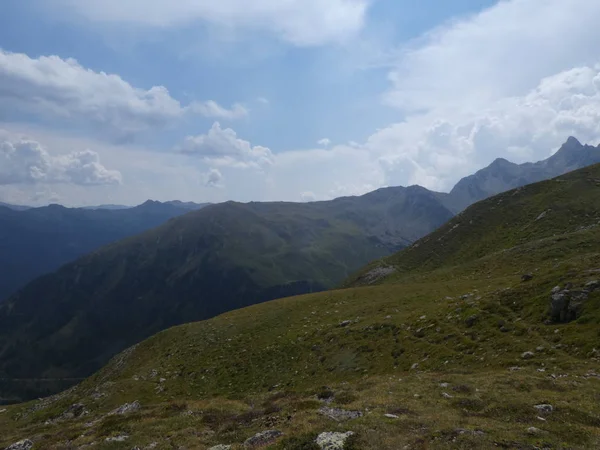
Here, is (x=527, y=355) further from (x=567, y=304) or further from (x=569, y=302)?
(x=569, y=302)

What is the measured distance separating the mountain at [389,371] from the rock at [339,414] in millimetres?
71

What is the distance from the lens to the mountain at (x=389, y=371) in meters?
18.8

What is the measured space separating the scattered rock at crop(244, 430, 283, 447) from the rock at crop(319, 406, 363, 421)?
3420mm

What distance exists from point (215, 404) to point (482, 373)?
1996 centimetres

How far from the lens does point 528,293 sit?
37875 mm

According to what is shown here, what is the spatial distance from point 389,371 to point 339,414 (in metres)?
13.6

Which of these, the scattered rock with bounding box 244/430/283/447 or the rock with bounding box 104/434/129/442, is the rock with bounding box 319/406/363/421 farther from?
the rock with bounding box 104/434/129/442

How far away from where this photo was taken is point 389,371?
33875 mm

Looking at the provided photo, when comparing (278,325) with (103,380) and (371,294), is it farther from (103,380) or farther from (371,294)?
(103,380)

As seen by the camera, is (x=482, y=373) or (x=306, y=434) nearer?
(x=306, y=434)

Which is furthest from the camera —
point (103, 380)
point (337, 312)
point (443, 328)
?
point (103, 380)

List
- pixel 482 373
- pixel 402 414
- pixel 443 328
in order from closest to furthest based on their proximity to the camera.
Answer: pixel 402 414 → pixel 482 373 → pixel 443 328

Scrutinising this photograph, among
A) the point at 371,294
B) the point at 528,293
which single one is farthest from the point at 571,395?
the point at 371,294

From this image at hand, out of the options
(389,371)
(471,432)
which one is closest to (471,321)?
(389,371)
